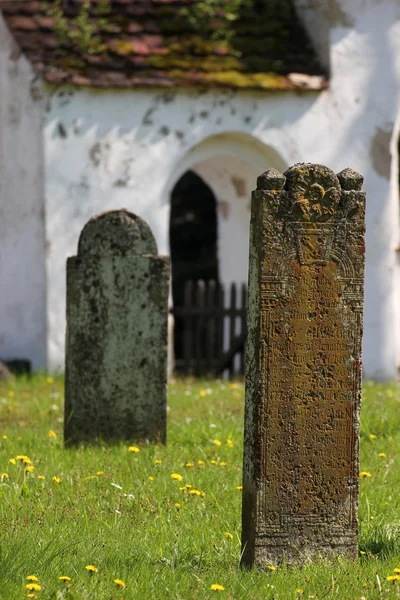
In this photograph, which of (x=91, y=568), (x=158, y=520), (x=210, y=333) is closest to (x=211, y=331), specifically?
(x=210, y=333)

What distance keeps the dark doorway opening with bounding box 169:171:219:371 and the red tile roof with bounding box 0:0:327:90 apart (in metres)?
3.54

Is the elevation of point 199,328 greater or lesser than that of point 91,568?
greater

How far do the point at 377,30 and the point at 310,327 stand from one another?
8.47 metres

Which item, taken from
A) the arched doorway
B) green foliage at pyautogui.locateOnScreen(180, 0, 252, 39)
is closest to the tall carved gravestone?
the arched doorway

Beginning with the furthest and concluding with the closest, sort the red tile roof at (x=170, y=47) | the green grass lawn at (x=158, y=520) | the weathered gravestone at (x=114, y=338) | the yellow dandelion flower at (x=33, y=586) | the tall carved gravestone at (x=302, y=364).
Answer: the red tile roof at (x=170, y=47) < the weathered gravestone at (x=114, y=338) < the tall carved gravestone at (x=302, y=364) < the green grass lawn at (x=158, y=520) < the yellow dandelion flower at (x=33, y=586)

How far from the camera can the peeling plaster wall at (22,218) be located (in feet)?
36.6

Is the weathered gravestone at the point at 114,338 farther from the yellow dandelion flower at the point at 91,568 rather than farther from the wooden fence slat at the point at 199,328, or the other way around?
the wooden fence slat at the point at 199,328

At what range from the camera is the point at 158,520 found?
5.00 m

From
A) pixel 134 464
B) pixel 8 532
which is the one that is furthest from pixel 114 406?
pixel 8 532

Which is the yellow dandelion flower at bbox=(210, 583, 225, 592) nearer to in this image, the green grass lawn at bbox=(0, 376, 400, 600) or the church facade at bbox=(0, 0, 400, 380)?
the green grass lawn at bbox=(0, 376, 400, 600)

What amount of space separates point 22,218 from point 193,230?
15.1ft

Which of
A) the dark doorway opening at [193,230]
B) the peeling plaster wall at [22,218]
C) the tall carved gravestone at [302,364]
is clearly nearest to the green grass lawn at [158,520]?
the tall carved gravestone at [302,364]

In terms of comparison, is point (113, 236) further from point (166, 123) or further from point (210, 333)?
point (210, 333)

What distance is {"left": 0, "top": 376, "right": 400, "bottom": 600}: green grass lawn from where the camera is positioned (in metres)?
4.05
